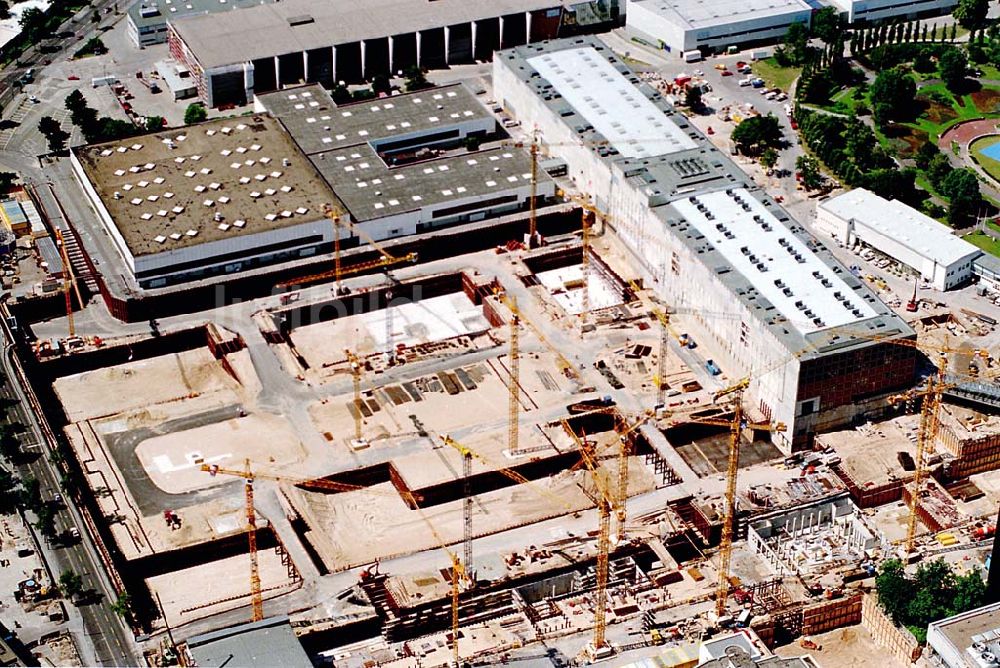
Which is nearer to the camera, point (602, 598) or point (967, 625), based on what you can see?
point (967, 625)

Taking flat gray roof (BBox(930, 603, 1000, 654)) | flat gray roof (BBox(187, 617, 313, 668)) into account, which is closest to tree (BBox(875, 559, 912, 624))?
flat gray roof (BBox(930, 603, 1000, 654))

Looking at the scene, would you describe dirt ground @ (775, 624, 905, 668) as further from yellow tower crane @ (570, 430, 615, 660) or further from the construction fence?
yellow tower crane @ (570, 430, 615, 660)

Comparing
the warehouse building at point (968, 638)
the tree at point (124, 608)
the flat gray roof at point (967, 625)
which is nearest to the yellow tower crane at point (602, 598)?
the warehouse building at point (968, 638)

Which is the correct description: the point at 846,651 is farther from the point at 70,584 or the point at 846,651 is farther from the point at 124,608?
the point at 70,584

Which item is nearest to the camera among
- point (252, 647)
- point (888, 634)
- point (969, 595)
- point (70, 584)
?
point (252, 647)

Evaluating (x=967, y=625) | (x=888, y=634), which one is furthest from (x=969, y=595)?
(x=967, y=625)

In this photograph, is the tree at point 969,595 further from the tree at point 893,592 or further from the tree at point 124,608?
the tree at point 124,608
